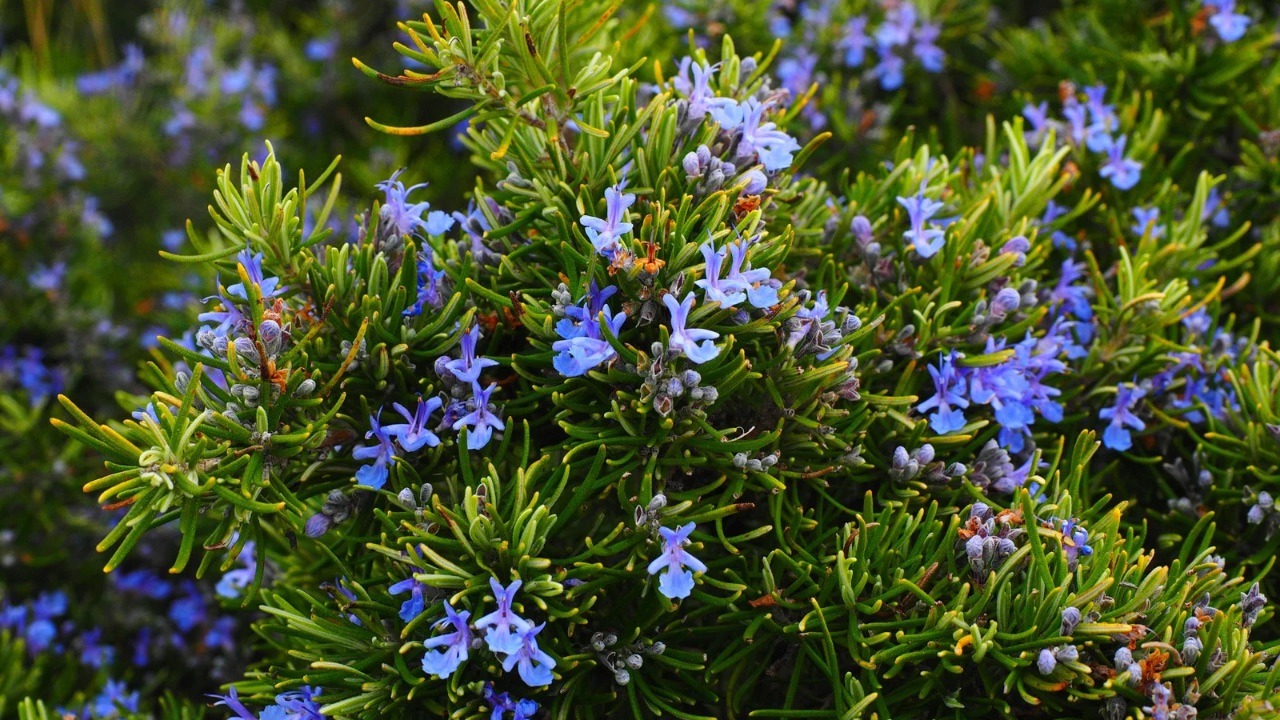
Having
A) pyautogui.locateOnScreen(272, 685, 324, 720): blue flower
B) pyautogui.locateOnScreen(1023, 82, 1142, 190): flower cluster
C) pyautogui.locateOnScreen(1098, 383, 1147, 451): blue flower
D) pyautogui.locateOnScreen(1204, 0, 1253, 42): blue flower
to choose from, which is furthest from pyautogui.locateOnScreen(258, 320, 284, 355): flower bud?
pyautogui.locateOnScreen(1204, 0, 1253, 42): blue flower

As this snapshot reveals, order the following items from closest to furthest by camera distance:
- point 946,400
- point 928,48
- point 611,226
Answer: point 611,226 → point 946,400 → point 928,48

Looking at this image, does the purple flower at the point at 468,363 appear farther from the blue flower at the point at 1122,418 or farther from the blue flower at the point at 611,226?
the blue flower at the point at 1122,418

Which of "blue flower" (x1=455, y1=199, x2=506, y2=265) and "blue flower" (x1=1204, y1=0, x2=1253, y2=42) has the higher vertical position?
"blue flower" (x1=1204, y1=0, x2=1253, y2=42)

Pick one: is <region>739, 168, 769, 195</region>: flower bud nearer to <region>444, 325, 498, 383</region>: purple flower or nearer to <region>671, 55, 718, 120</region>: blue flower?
<region>671, 55, 718, 120</region>: blue flower

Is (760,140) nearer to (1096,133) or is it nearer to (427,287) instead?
(427,287)

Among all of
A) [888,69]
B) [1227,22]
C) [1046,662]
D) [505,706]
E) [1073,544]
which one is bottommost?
[1046,662]

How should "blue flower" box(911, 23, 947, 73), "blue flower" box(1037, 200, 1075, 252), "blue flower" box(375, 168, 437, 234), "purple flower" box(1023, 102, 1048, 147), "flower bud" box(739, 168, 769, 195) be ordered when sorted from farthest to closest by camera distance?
"blue flower" box(911, 23, 947, 73) < "purple flower" box(1023, 102, 1048, 147) < "blue flower" box(1037, 200, 1075, 252) < "blue flower" box(375, 168, 437, 234) < "flower bud" box(739, 168, 769, 195)

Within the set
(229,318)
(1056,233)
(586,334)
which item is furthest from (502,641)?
(1056,233)
